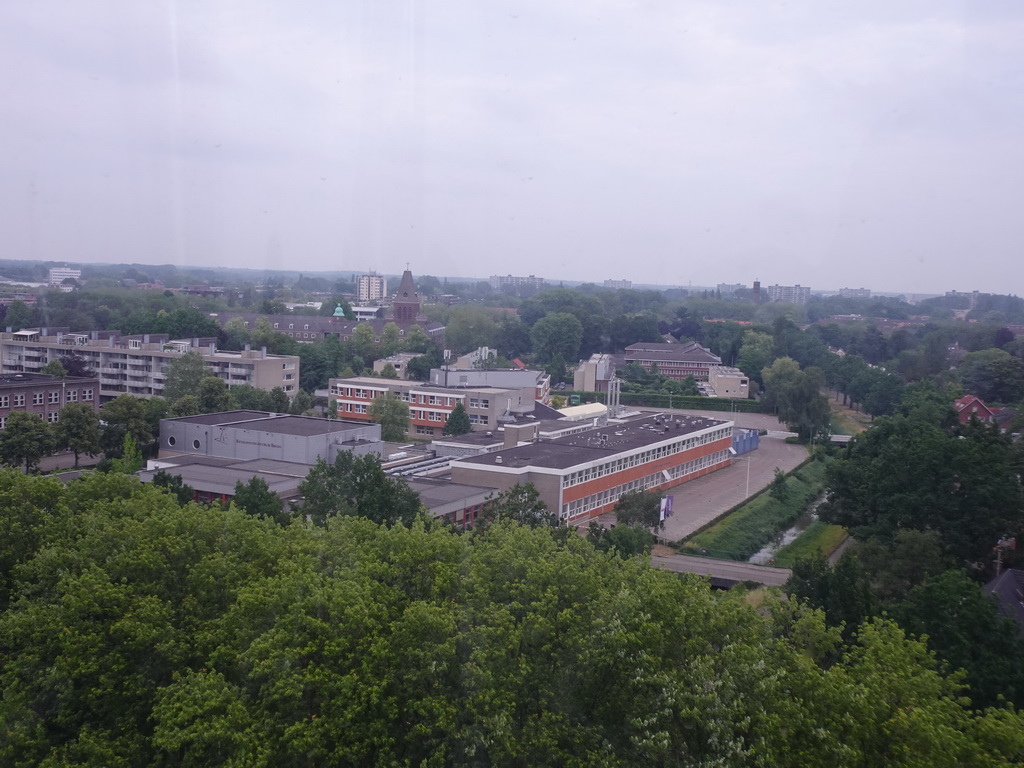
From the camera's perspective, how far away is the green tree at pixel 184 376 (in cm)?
1521

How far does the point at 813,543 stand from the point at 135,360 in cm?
1443

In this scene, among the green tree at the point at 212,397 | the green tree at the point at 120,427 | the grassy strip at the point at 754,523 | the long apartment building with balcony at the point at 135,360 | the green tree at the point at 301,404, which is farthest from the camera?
the long apartment building with balcony at the point at 135,360

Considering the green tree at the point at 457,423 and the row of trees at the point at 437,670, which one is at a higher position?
the row of trees at the point at 437,670

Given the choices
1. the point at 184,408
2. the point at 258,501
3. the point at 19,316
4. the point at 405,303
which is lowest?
the point at 184,408

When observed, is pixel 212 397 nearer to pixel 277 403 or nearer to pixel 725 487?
pixel 277 403

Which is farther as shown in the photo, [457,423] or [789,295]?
[789,295]

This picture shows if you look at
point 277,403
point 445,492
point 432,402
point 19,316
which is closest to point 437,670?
point 445,492

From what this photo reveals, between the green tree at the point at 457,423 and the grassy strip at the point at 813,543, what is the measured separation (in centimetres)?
630

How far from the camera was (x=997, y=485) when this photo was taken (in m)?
7.97

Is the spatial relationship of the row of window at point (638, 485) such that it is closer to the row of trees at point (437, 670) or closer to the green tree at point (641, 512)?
the green tree at point (641, 512)

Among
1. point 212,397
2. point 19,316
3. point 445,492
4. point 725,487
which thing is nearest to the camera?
point 445,492

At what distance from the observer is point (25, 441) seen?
11.0 metres

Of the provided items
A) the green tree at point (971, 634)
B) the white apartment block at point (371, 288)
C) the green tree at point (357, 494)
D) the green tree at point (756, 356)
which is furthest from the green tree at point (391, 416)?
the white apartment block at point (371, 288)

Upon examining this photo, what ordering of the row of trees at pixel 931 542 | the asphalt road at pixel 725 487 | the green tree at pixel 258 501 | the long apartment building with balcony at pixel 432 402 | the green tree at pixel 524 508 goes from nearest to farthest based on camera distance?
the row of trees at pixel 931 542 → the green tree at pixel 258 501 → the green tree at pixel 524 508 → the asphalt road at pixel 725 487 → the long apartment building with balcony at pixel 432 402
